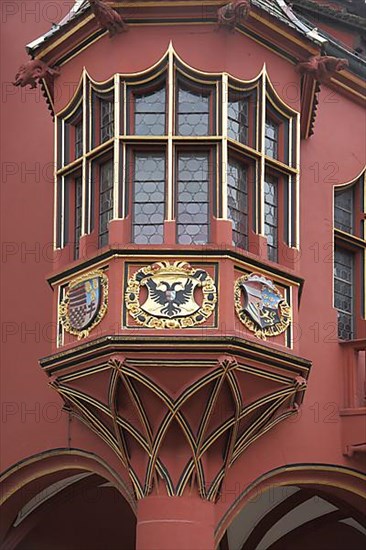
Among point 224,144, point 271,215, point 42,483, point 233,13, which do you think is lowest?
point 42,483

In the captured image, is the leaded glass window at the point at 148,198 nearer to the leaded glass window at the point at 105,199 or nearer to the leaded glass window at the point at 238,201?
the leaded glass window at the point at 105,199

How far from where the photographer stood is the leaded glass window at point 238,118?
15.5 m

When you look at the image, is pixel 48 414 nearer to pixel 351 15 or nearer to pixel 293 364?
pixel 293 364

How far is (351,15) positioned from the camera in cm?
1989

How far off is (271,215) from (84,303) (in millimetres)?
2533

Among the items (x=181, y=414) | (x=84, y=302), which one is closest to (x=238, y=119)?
(x=84, y=302)

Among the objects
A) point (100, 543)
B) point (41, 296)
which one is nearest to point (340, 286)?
point (41, 296)

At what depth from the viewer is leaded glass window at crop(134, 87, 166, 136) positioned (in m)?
15.5

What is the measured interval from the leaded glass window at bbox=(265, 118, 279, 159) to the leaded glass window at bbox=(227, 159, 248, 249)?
504 millimetres

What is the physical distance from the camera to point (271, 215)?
15969 millimetres

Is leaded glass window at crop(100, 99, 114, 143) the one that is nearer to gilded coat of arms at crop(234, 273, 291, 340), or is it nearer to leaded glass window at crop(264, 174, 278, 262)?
leaded glass window at crop(264, 174, 278, 262)

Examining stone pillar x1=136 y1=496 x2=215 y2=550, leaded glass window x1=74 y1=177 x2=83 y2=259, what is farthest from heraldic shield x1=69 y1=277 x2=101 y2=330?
stone pillar x1=136 y1=496 x2=215 y2=550

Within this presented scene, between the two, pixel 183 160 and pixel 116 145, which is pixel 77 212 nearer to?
pixel 116 145

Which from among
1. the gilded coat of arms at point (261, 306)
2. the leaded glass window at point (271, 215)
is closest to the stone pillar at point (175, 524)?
the gilded coat of arms at point (261, 306)
